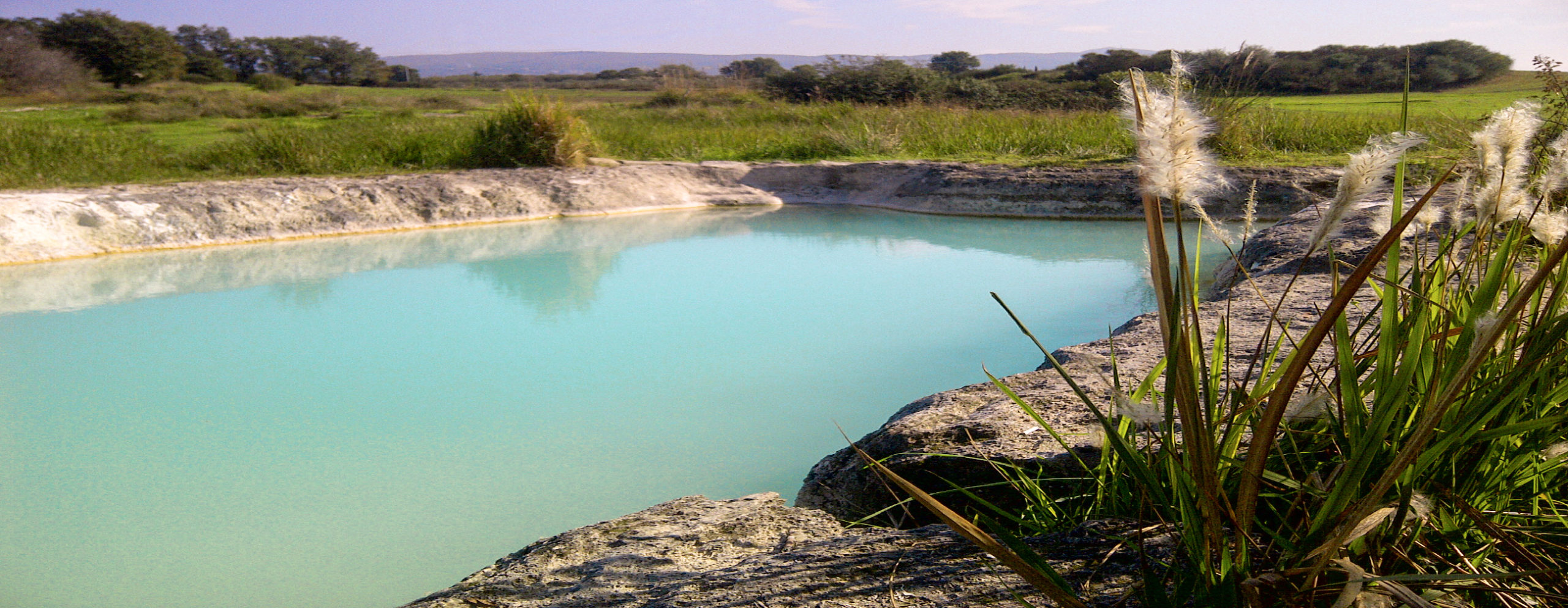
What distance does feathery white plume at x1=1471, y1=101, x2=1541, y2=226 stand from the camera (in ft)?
3.01

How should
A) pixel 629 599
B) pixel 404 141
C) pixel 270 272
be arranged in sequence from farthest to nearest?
pixel 404 141 → pixel 270 272 → pixel 629 599

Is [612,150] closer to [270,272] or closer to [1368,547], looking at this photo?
[270,272]

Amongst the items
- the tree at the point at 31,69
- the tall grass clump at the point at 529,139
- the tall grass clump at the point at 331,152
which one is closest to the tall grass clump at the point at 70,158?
the tall grass clump at the point at 331,152

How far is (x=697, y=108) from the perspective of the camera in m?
15.1

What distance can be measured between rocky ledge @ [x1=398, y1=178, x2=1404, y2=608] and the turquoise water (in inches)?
35.3

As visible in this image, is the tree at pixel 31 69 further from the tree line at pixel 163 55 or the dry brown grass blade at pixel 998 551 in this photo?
the dry brown grass blade at pixel 998 551

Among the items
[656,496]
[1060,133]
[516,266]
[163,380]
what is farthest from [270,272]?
[1060,133]

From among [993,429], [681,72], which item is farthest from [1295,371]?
[681,72]

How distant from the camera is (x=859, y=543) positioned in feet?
4.01

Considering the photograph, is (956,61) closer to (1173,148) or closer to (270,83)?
(270,83)

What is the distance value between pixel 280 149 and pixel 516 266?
3986 mm

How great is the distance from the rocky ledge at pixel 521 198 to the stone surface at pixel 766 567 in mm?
5197

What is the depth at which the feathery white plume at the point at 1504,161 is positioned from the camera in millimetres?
917

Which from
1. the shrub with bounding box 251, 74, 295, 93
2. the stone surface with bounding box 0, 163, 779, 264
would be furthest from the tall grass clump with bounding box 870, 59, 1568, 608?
the shrub with bounding box 251, 74, 295, 93
